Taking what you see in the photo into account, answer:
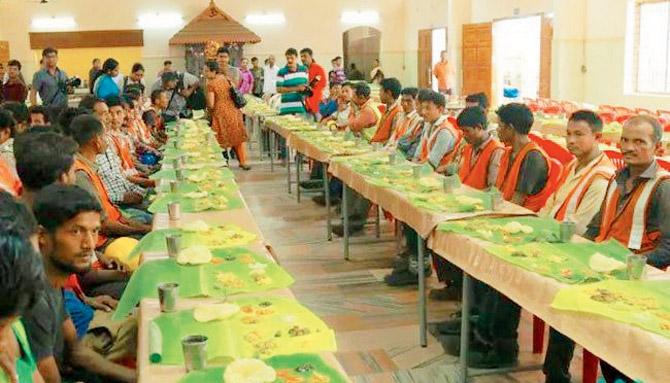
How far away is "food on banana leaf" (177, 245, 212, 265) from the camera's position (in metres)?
2.71

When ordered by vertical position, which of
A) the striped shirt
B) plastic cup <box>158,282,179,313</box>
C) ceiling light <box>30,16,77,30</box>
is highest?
ceiling light <box>30,16,77,30</box>

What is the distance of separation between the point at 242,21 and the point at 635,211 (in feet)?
52.5

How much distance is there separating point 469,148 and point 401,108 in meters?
2.24

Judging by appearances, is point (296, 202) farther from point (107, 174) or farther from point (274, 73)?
point (274, 73)

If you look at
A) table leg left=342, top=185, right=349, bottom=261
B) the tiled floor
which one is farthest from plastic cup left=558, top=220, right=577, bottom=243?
table leg left=342, top=185, right=349, bottom=261

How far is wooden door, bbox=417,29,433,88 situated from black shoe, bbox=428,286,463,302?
1313cm

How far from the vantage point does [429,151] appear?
5.53 metres

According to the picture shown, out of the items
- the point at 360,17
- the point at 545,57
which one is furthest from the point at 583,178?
the point at 360,17

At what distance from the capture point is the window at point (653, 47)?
10.1 metres

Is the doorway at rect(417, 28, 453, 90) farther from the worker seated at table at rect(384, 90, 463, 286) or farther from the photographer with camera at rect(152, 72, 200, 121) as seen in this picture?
the worker seated at table at rect(384, 90, 463, 286)

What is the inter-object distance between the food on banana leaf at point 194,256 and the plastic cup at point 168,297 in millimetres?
435

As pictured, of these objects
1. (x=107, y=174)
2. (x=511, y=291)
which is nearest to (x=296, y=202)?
(x=107, y=174)

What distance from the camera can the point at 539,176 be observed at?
394 centimetres

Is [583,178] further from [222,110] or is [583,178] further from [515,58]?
[515,58]
